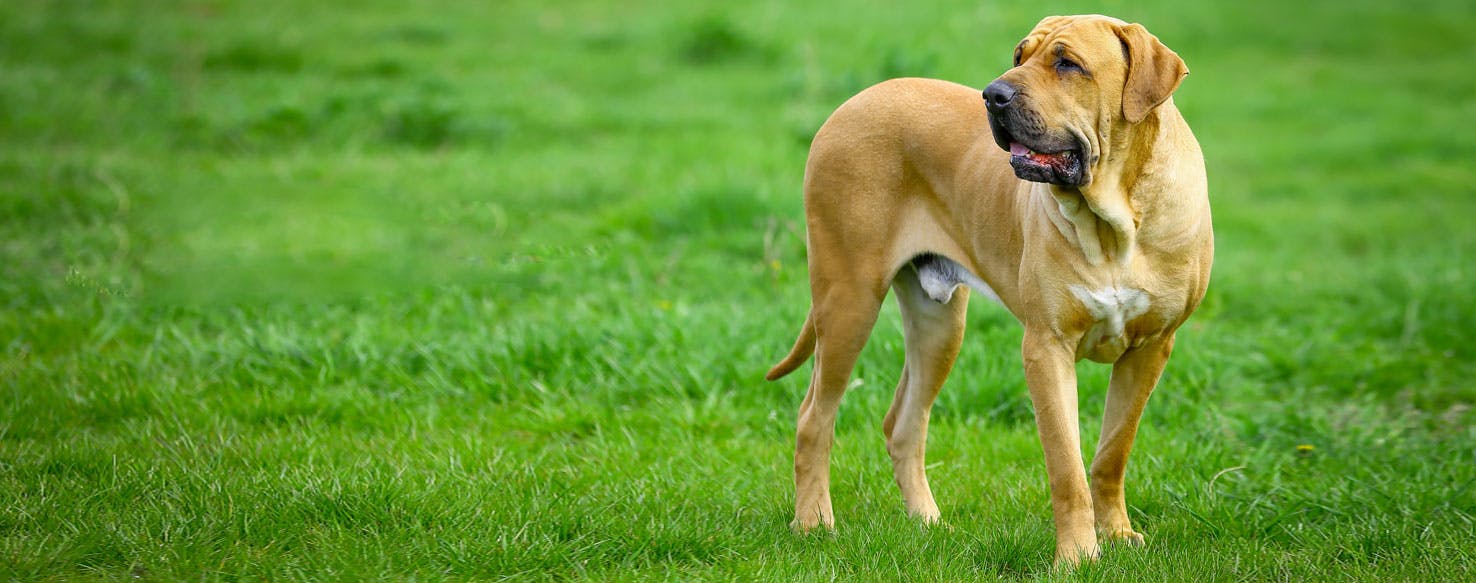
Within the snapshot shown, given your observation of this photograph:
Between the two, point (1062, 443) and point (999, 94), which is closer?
point (999, 94)

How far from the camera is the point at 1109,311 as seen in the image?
160 inches

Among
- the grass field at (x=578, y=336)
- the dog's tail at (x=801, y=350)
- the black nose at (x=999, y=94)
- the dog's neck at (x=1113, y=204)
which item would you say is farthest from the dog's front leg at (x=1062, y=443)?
the dog's tail at (x=801, y=350)

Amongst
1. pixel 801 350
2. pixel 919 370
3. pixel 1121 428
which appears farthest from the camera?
pixel 801 350

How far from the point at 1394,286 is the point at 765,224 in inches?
148

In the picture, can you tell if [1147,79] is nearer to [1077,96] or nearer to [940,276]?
[1077,96]

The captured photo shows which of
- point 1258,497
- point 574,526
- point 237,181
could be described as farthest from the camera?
point 237,181

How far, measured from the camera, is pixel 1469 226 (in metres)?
10.3

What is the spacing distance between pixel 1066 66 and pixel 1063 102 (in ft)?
0.37

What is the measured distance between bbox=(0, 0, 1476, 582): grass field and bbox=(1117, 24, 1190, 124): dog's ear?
4.53 ft

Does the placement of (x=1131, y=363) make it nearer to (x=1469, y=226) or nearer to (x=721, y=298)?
(x=721, y=298)

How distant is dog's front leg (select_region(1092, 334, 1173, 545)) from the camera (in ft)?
14.4

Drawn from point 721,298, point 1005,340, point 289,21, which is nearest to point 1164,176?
point 1005,340

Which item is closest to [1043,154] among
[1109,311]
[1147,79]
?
[1147,79]

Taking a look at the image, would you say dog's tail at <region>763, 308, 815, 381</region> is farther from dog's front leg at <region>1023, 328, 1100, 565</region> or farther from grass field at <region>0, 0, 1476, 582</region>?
dog's front leg at <region>1023, 328, 1100, 565</region>
